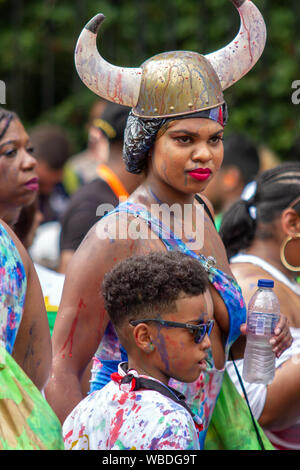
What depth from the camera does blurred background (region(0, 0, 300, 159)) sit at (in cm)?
792

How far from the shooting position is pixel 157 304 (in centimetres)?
247

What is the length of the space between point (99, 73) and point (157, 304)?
2.87ft

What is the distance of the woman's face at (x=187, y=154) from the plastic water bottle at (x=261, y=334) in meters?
0.51

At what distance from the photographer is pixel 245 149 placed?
6.55 metres

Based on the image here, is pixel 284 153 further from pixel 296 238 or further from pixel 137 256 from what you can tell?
pixel 137 256

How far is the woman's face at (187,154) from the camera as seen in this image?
9.12 ft

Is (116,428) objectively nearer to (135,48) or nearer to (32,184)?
(32,184)

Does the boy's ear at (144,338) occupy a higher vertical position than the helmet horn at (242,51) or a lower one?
lower

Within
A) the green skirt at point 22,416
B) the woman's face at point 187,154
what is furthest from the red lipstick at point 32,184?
the green skirt at point 22,416

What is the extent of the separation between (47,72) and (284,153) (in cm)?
278

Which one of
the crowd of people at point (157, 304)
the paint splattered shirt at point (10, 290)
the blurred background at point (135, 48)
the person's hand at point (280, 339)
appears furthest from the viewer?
the blurred background at point (135, 48)

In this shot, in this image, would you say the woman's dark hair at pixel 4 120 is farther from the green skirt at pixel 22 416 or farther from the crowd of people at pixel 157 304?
the green skirt at pixel 22 416

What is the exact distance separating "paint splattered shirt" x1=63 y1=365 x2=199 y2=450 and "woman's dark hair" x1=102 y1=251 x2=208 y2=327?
244 millimetres

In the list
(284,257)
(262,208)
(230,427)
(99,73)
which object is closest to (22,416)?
(230,427)
